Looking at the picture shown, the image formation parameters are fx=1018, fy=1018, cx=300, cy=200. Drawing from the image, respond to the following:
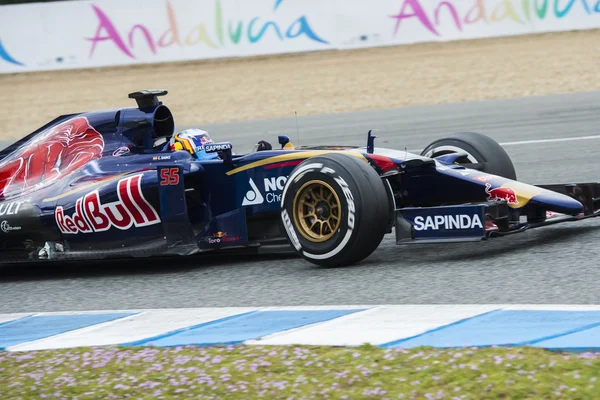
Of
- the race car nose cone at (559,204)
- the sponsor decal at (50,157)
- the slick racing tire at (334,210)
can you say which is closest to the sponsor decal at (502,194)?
the race car nose cone at (559,204)

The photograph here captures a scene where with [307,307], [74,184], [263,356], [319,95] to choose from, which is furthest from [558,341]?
[319,95]

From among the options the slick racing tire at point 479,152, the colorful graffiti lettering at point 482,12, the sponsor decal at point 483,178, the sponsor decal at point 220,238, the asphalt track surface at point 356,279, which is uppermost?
the colorful graffiti lettering at point 482,12

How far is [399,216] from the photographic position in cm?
561

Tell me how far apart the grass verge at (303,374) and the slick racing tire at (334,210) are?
1.46 meters

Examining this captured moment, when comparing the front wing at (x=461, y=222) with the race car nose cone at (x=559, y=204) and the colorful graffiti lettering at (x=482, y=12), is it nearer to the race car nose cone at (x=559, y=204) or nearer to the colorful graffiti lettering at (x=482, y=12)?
the race car nose cone at (x=559, y=204)

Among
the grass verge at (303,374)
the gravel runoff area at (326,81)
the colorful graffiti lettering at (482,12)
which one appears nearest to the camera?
the grass verge at (303,374)

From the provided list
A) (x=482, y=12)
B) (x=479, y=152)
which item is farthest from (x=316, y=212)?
(x=482, y=12)

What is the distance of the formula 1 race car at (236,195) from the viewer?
18.2 ft

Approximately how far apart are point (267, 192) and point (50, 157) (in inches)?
67.1

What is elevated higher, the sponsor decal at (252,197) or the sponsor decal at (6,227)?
the sponsor decal at (252,197)

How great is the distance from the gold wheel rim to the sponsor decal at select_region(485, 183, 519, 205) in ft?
2.94

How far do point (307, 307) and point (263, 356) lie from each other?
3.14 ft

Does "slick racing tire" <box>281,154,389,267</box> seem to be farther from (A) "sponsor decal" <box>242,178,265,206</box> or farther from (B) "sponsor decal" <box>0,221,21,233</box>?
(B) "sponsor decal" <box>0,221,21,233</box>

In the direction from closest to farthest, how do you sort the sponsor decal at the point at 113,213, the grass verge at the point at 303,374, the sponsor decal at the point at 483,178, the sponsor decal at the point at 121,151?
the grass verge at the point at 303,374
the sponsor decal at the point at 483,178
the sponsor decal at the point at 113,213
the sponsor decal at the point at 121,151
